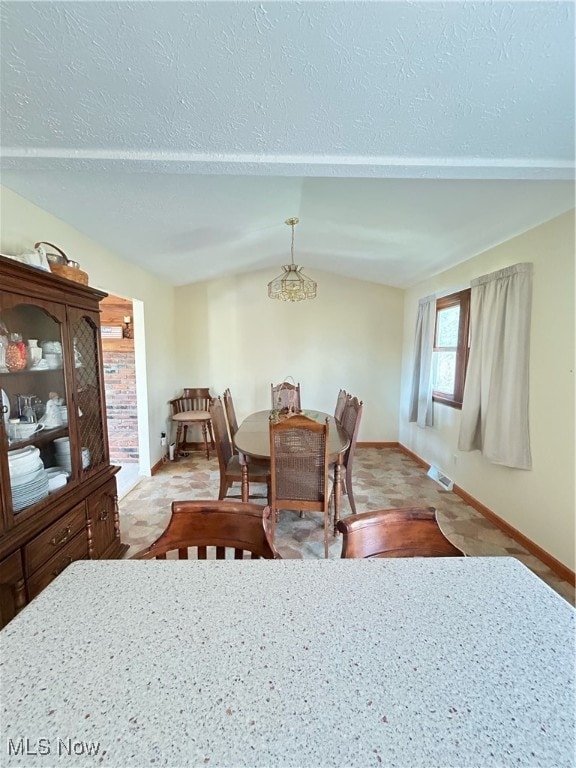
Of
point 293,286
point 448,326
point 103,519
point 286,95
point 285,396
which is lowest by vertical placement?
point 103,519

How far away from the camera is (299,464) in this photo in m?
2.19

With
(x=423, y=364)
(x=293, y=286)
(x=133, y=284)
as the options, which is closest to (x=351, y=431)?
(x=293, y=286)

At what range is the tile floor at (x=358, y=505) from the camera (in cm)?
235

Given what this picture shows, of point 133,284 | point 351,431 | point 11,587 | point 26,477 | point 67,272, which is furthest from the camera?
point 133,284

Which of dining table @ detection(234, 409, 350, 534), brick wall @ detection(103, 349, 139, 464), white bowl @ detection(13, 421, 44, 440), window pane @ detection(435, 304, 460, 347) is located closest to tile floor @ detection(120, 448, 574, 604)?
dining table @ detection(234, 409, 350, 534)

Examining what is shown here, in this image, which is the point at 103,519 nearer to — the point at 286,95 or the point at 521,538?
the point at 286,95

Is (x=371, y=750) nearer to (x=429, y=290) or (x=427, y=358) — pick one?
(x=427, y=358)

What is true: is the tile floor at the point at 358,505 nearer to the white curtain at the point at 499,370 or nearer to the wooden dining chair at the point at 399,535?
the white curtain at the point at 499,370

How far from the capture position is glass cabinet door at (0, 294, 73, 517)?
1.45 metres

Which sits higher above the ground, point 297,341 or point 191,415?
point 297,341

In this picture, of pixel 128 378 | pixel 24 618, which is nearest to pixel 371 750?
pixel 24 618

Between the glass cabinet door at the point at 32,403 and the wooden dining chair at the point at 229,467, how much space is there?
107 centimetres

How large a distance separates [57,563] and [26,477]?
18.8 inches

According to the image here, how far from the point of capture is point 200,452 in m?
4.57
